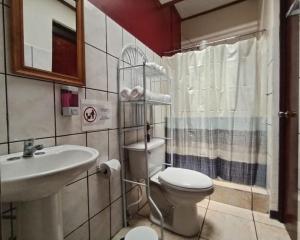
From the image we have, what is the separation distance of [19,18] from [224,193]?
6.74 feet

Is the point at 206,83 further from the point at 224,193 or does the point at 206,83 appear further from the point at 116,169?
the point at 116,169

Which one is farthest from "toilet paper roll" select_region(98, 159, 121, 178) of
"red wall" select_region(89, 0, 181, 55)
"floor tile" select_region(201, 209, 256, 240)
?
"red wall" select_region(89, 0, 181, 55)

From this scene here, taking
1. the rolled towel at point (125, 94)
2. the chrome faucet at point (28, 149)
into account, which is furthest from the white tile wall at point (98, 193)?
the rolled towel at point (125, 94)

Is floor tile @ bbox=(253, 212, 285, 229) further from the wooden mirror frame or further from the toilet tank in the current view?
the wooden mirror frame

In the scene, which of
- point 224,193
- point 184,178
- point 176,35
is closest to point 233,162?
point 224,193

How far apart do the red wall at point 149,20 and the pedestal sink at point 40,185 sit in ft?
3.34

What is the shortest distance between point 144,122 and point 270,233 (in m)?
1.30

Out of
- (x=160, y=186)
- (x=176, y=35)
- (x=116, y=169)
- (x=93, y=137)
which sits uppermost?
(x=176, y=35)

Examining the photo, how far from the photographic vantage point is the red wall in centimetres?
137

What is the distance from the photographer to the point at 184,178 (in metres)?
1.32

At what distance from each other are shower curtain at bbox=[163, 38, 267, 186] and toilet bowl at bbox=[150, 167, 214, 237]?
0.66 m

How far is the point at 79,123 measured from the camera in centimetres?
103

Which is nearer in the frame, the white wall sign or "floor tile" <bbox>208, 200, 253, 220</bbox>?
the white wall sign

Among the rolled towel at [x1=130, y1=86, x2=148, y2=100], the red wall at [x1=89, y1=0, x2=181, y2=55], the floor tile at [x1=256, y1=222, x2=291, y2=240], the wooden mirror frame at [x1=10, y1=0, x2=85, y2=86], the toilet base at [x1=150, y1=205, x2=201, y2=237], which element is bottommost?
the floor tile at [x1=256, y1=222, x2=291, y2=240]
